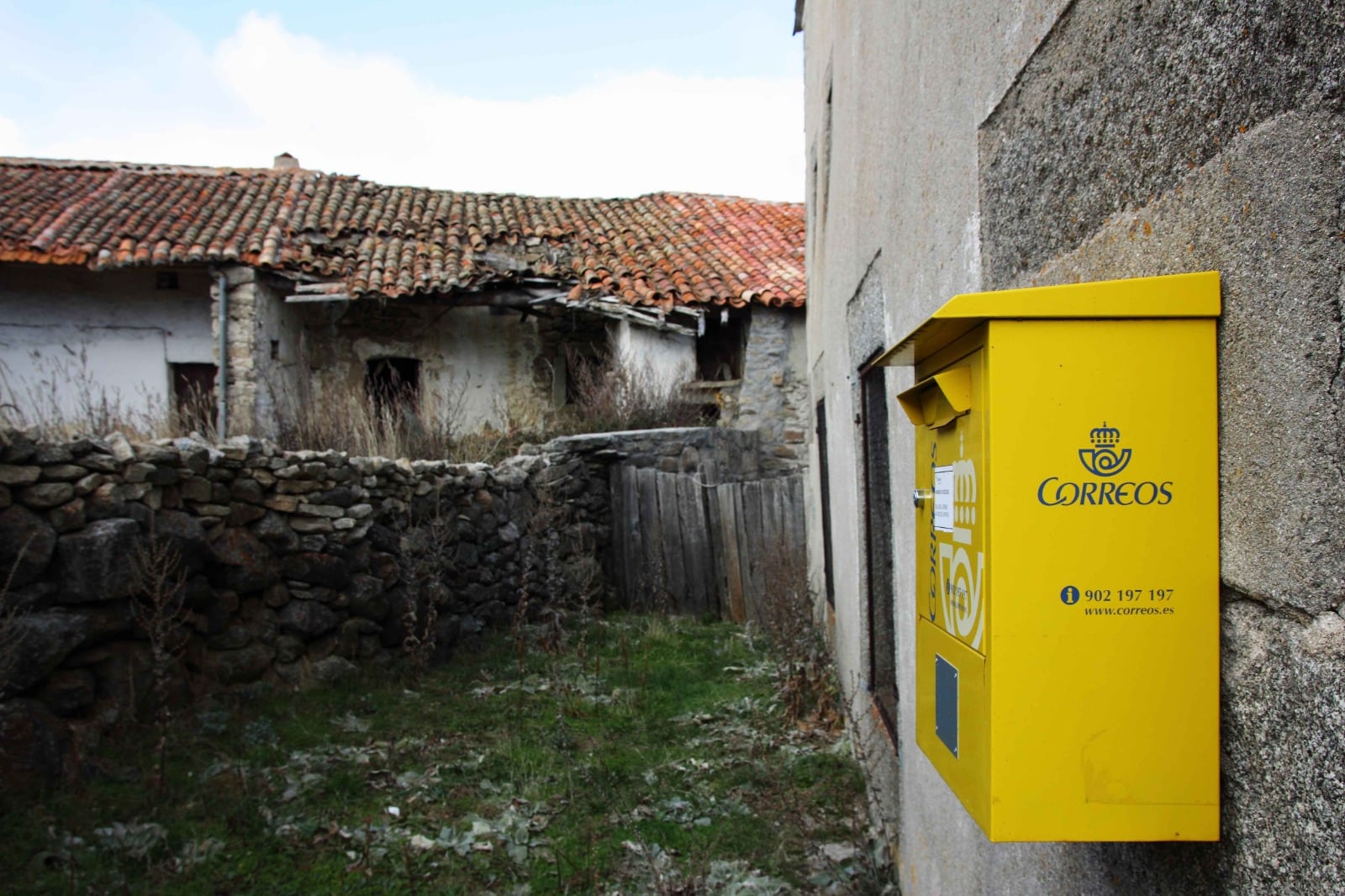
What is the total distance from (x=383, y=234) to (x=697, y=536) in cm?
776

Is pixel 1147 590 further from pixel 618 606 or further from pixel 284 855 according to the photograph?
pixel 618 606

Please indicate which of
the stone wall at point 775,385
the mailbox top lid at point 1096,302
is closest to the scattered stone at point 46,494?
the mailbox top lid at point 1096,302

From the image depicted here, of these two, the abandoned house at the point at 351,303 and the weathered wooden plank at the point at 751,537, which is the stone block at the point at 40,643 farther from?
the abandoned house at the point at 351,303

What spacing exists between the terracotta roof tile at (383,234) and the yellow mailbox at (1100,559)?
1160 cm

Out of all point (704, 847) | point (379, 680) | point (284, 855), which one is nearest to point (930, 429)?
point (704, 847)

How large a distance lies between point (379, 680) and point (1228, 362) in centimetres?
607

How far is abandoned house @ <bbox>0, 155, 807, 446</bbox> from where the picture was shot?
12.1 m

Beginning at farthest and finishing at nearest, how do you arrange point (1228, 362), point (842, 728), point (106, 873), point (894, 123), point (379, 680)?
point (379, 680)
point (842, 728)
point (106, 873)
point (894, 123)
point (1228, 362)

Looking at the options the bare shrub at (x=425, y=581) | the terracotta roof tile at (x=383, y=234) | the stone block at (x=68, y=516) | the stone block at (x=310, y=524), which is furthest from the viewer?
the terracotta roof tile at (x=383, y=234)

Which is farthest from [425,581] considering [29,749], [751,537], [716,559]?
[751,537]

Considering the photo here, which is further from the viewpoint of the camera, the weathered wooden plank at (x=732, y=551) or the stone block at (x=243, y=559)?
the weathered wooden plank at (x=732, y=551)

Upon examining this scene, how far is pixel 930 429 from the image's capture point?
1533 millimetres

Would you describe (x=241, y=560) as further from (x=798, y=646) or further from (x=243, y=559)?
(x=798, y=646)

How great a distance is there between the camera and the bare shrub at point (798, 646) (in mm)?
5500
